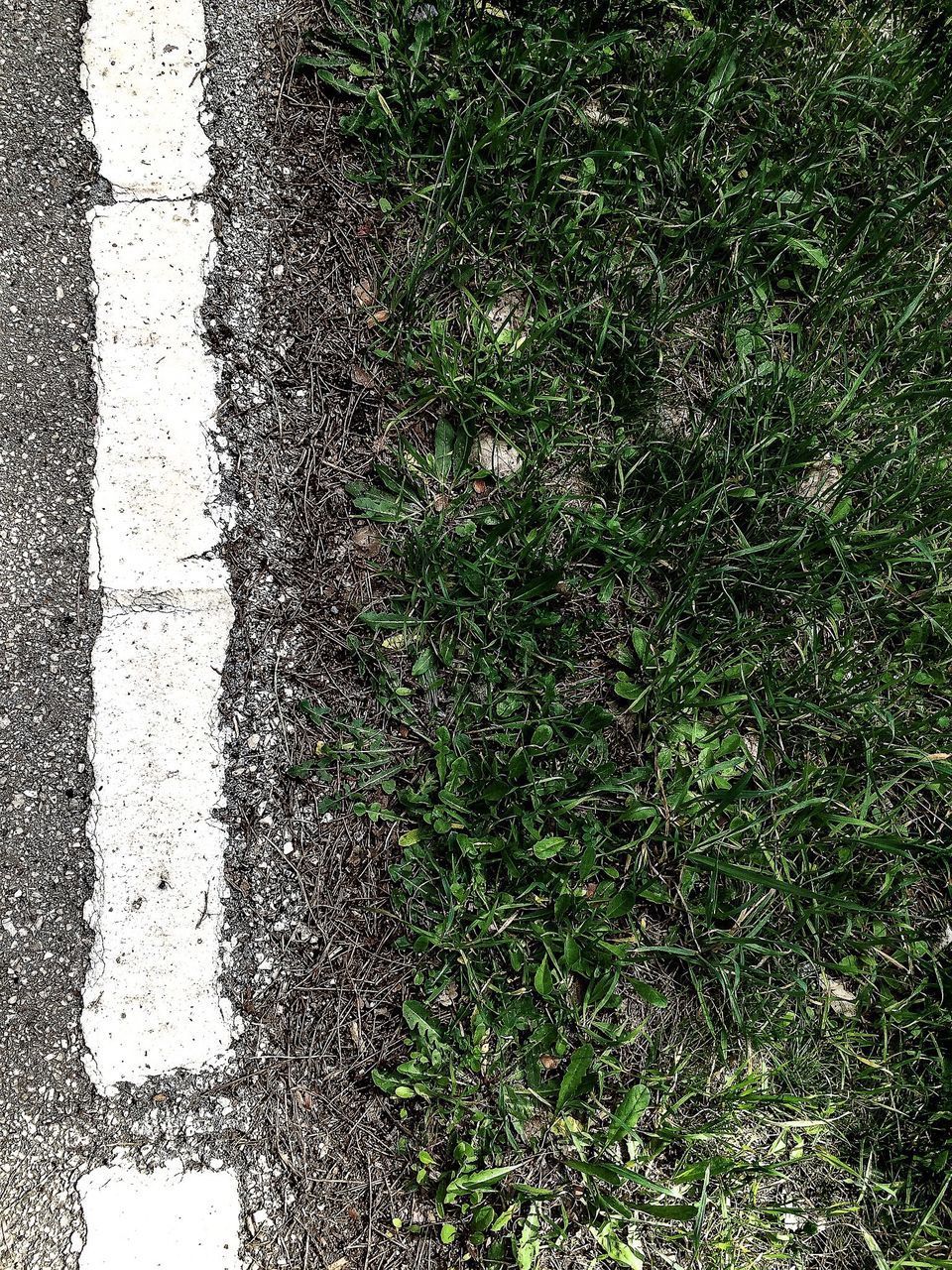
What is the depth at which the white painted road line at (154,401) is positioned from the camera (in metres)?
1.83

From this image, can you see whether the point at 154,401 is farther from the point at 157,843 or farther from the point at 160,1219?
the point at 160,1219

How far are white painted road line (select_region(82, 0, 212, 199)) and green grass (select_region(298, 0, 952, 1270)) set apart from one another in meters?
0.33

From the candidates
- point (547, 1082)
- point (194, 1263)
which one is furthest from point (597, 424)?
point (194, 1263)

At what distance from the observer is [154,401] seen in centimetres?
187

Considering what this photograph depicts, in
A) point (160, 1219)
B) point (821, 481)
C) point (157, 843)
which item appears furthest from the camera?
point (821, 481)

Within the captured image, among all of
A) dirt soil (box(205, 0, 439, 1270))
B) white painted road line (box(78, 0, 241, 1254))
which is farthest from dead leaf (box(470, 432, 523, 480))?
white painted road line (box(78, 0, 241, 1254))

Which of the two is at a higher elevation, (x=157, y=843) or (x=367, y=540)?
(x=367, y=540)

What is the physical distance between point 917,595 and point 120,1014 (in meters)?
1.96

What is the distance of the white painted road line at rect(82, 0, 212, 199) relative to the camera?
6.32ft

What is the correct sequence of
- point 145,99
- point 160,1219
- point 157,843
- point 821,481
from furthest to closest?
point 821,481
point 145,99
point 157,843
point 160,1219

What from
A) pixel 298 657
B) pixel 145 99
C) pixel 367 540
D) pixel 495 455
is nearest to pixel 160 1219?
pixel 298 657

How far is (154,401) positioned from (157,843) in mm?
936

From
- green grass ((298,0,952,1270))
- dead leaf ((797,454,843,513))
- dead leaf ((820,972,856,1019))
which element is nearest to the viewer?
green grass ((298,0,952,1270))

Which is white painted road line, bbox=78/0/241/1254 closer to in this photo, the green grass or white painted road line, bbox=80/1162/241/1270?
white painted road line, bbox=80/1162/241/1270
